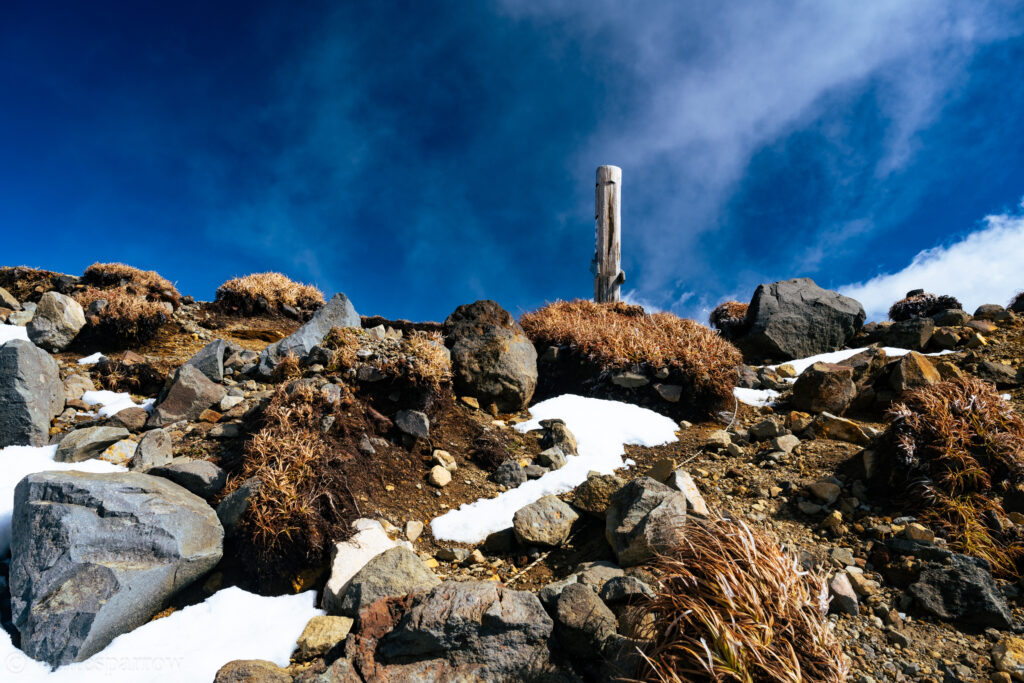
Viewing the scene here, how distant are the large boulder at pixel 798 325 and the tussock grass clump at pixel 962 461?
6.33m

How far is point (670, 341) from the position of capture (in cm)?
852

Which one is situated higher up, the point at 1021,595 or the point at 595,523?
the point at 595,523

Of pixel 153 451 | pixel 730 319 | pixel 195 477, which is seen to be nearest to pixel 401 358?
pixel 195 477

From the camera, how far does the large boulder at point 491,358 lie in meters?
7.10

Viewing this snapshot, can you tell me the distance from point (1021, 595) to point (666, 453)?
328 cm

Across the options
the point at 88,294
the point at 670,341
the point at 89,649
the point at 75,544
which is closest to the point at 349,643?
the point at 89,649

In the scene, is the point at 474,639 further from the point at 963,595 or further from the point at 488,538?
the point at 963,595

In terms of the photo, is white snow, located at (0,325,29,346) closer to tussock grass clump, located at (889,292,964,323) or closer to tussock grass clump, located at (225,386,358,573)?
tussock grass clump, located at (225,386,358,573)

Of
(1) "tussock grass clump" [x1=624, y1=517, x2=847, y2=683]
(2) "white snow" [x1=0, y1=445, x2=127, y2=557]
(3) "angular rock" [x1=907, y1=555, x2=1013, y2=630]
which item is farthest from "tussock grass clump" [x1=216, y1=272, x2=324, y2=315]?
(3) "angular rock" [x1=907, y1=555, x2=1013, y2=630]

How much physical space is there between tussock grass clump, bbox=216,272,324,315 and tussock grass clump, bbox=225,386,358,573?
7.61m

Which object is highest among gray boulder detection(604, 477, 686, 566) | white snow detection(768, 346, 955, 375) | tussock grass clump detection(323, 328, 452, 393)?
white snow detection(768, 346, 955, 375)

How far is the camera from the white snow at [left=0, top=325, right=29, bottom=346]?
8.24m

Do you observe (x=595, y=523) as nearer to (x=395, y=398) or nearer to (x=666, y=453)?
(x=666, y=453)

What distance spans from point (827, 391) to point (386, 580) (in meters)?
6.60
